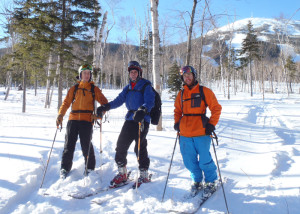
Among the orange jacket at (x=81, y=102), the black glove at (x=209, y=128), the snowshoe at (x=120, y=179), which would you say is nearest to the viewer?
the black glove at (x=209, y=128)

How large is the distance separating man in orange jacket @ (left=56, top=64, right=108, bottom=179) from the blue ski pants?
1.90 meters

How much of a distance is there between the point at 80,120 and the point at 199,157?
2369 mm

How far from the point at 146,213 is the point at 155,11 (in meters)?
6.77

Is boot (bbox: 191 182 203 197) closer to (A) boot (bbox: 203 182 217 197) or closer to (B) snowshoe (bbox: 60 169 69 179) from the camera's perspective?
(A) boot (bbox: 203 182 217 197)

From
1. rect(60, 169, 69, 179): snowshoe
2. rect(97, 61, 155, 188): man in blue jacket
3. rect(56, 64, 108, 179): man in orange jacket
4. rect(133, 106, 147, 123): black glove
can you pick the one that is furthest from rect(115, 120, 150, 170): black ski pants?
rect(60, 169, 69, 179): snowshoe

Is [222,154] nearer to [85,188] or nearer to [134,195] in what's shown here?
[134,195]

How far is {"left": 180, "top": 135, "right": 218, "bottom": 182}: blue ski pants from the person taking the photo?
9.39ft

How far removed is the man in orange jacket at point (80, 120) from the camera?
3.57m

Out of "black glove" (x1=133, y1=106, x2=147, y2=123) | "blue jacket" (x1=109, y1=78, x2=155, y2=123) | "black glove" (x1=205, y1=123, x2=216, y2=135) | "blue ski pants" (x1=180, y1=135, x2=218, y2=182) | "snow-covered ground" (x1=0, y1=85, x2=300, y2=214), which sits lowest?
"snow-covered ground" (x1=0, y1=85, x2=300, y2=214)

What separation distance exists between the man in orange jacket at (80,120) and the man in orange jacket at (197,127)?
5.90 ft

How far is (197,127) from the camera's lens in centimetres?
286

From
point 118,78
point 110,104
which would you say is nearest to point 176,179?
point 110,104

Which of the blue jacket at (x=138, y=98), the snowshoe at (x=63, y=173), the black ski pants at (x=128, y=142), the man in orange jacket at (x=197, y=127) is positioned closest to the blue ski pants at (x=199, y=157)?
the man in orange jacket at (x=197, y=127)

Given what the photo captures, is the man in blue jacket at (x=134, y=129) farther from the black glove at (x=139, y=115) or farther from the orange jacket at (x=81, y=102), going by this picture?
the orange jacket at (x=81, y=102)
